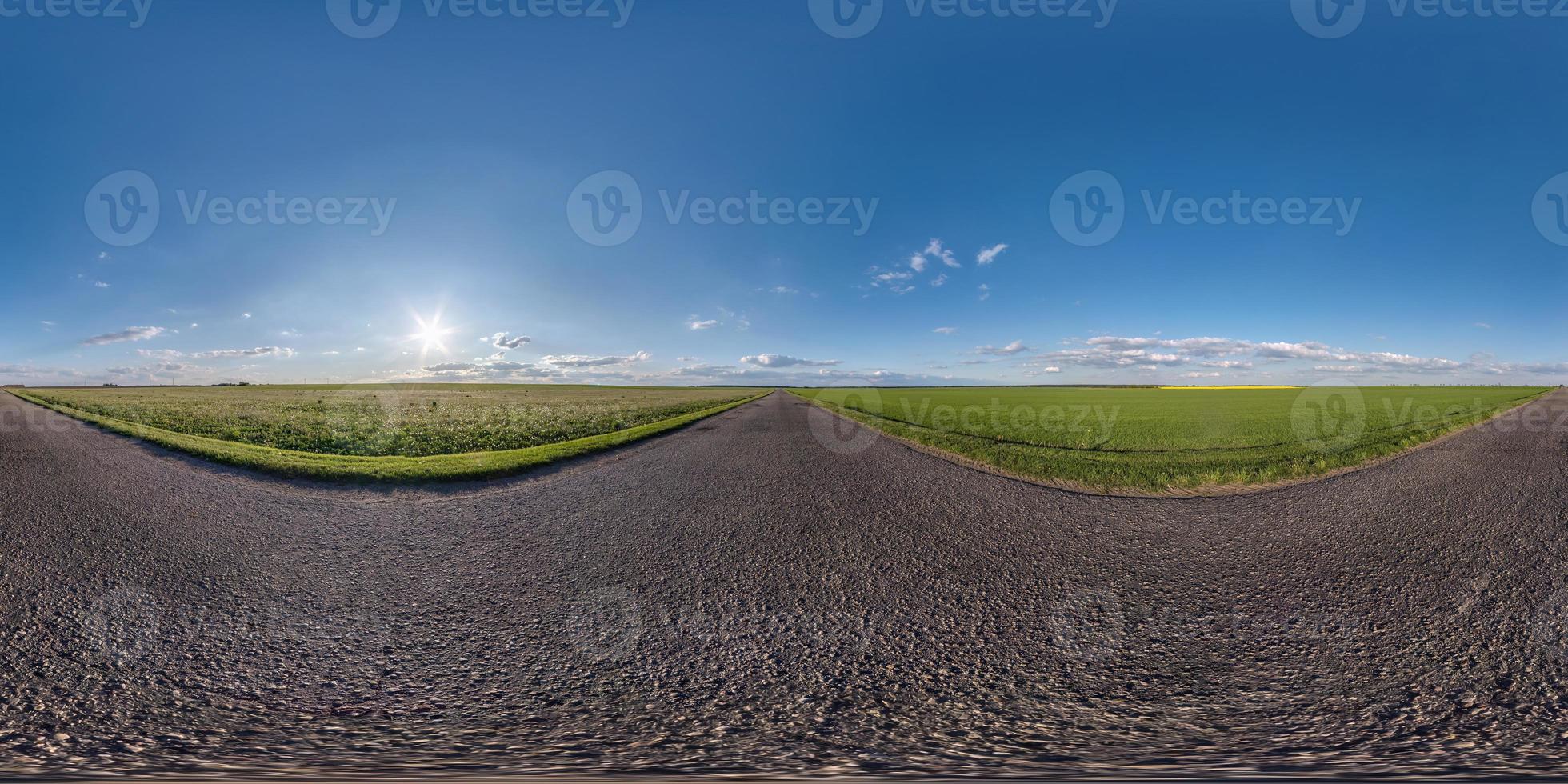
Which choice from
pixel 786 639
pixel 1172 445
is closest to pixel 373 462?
pixel 786 639

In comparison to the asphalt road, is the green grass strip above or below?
above

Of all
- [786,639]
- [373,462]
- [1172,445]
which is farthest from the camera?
[1172,445]

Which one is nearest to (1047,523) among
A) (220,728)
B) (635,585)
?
(635,585)

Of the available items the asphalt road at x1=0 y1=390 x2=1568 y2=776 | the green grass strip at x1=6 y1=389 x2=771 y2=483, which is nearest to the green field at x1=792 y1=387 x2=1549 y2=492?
the asphalt road at x1=0 y1=390 x2=1568 y2=776

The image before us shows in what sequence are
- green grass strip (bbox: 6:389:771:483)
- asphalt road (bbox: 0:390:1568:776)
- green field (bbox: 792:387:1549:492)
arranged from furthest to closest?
green field (bbox: 792:387:1549:492), green grass strip (bbox: 6:389:771:483), asphalt road (bbox: 0:390:1568:776)

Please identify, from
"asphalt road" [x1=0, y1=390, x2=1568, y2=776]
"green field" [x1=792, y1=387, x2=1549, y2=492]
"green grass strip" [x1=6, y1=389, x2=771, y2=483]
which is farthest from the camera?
"green field" [x1=792, y1=387, x2=1549, y2=492]

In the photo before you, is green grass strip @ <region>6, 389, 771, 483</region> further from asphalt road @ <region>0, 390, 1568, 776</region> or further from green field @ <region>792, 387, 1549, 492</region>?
green field @ <region>792, 387, 1549, 492</region>

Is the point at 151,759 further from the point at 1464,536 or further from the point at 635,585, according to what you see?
the point at 1464,536

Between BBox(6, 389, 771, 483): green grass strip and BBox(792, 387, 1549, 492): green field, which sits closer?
BBox(6, 389, 771, 483): green grass strip

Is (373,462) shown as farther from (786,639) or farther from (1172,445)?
(1172,445)

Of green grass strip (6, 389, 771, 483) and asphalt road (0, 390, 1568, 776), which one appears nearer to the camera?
asphalt road (0, 390, 1568, 776)

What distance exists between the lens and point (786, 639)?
381cm

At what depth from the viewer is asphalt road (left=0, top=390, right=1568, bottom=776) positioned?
2.82 metres

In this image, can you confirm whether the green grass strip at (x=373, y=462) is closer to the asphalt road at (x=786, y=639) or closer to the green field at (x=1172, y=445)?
the asphalt road at (x=786, y=639)
